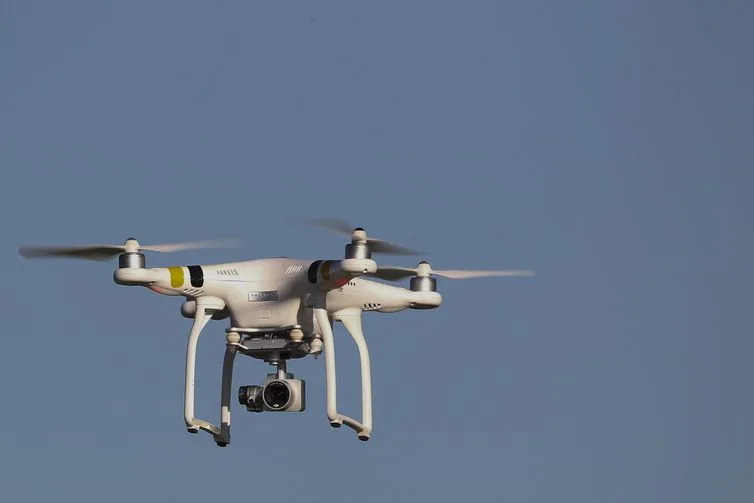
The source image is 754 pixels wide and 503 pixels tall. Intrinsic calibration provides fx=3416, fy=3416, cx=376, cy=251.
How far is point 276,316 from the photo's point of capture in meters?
156

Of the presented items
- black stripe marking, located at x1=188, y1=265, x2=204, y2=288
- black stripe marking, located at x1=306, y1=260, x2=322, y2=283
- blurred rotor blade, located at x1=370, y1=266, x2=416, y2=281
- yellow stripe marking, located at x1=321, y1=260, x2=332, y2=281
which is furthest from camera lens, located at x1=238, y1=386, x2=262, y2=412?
blurred rotor blade, located at x1=370, y1=266, x2=416, y2=281

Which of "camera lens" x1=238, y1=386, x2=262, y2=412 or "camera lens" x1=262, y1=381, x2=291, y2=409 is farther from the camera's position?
"camera lens" x1=238, y1=386, x2=262, y2=412

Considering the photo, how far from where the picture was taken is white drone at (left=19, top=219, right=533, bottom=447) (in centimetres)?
15525

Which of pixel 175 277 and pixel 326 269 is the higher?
pixel 326 269

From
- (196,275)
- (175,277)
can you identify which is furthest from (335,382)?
(175,277)

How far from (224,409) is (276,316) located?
4933 millimetres

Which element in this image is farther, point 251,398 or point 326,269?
point 251,398

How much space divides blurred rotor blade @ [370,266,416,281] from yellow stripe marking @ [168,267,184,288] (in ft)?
34.7

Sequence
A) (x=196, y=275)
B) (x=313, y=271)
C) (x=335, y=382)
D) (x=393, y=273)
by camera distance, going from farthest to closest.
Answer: (x=393, y=273) < (x=196, y=275) < (x=313, y=271) < (x=335, y=382)

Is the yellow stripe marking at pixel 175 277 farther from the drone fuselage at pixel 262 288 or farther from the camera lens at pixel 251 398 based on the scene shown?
the camera lens at pixel 251 398

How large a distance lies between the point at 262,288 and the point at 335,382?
605 centimetres

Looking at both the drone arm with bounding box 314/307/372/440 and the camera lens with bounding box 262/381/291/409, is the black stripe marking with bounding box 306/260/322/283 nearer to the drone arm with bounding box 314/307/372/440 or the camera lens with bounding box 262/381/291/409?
the drone arm with bounding box 314/307/372/440

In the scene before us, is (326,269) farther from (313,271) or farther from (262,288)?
(262,288)

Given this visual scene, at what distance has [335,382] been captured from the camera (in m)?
154
